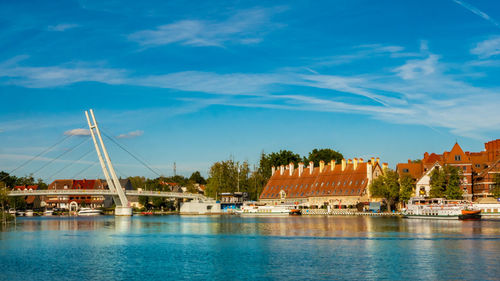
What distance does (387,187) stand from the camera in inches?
4245

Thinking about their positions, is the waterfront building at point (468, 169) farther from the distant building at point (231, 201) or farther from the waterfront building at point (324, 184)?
the distant building at point (231, 201)

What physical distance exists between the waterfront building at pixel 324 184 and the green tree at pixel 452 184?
18.7 meters

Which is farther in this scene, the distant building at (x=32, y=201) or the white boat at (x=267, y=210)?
the distant building at (x=32, y=201)

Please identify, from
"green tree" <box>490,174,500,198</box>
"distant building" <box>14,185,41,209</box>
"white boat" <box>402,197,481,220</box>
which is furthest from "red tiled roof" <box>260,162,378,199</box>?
"distant building" <box>14,185,41,209</box>

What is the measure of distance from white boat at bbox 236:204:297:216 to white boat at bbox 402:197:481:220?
99.6 ft

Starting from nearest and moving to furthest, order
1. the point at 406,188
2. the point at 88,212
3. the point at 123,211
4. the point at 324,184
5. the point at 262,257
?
the point at 262,257
the point at 406,188
the point at 123,211
the point at 324,184
the point at 88,212

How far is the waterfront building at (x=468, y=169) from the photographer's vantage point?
10669 cm

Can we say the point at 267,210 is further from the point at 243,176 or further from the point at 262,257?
the point at 262,257

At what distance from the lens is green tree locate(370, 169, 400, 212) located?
108 m

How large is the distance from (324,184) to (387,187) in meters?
18.3

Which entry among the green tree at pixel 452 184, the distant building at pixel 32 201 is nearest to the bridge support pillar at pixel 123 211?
the green tree at pixel 452 184

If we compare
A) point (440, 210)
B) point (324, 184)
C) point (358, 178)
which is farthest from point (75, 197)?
point (440, 210)

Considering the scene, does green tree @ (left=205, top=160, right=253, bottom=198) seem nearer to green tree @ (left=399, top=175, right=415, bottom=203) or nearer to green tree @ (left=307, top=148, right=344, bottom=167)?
green tree @ (left=307, top=148, right=344, bottom=167)

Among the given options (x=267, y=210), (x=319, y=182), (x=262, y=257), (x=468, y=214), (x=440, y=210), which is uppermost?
(x=319, y=182)
